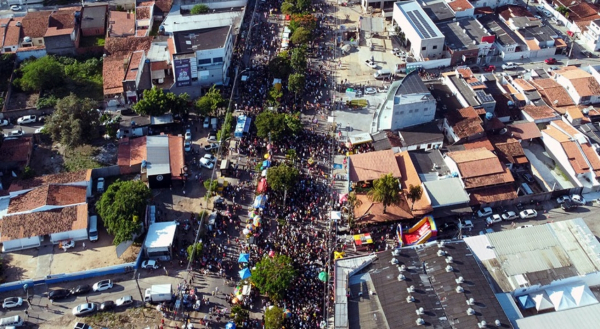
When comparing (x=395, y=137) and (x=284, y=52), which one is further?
(x=284, y=52)

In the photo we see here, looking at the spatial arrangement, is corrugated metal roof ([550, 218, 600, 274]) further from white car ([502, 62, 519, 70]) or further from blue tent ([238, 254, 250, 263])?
white car ([502, 62, 519, 70])

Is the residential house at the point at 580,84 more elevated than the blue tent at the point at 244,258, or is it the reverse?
the residential house at the point at 580,84

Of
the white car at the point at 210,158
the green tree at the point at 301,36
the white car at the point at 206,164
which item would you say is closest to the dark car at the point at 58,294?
the white car at the point at 206,164

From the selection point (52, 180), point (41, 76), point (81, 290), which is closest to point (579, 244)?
point (81, 290)

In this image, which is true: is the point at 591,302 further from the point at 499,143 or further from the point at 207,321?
the point at 207,321

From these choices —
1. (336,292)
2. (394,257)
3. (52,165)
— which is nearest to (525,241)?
(394,257)

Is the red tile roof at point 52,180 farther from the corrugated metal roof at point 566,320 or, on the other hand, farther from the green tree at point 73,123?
the corrugated metal roof at point 566,320
